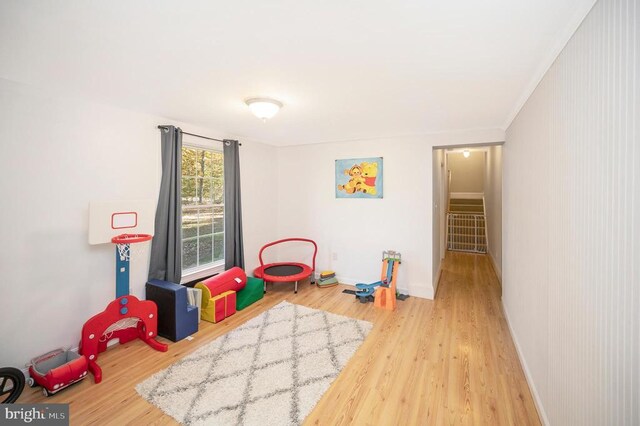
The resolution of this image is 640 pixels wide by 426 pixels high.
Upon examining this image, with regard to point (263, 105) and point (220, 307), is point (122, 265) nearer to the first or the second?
point (220, 307)

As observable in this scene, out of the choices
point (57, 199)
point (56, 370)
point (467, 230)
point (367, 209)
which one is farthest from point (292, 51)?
point (467, 230)

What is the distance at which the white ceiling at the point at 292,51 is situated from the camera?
130 cm

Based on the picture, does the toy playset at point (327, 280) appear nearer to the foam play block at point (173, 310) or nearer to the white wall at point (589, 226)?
the foam play block at point (173, 310)

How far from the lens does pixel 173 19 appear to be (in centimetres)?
137

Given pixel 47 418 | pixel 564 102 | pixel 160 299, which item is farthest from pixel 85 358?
pixel 564 102

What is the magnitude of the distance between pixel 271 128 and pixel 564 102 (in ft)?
9.90

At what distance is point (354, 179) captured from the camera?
4422mm

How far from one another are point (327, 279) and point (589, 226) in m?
3.58

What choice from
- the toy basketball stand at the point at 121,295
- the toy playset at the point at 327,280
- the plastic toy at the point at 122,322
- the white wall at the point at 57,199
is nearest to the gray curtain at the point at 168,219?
the white wall at the point at 57,199

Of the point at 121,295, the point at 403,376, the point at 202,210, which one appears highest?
the point at 202,210

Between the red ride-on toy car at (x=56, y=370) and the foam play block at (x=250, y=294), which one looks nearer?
the red ride-on toy car at (x=56, y=370)

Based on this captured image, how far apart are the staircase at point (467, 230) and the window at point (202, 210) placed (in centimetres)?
597

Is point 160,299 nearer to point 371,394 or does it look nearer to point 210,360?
point 210,360

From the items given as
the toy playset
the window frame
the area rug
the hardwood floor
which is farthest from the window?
the toy playset
